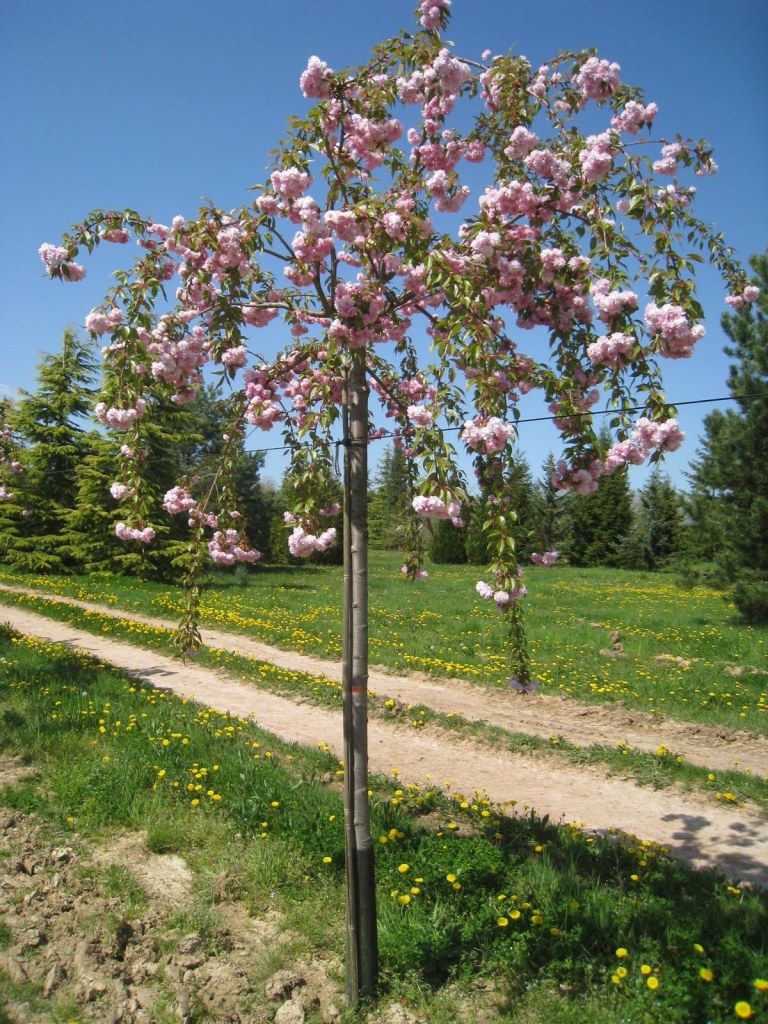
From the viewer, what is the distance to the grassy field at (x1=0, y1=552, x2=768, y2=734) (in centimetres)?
816

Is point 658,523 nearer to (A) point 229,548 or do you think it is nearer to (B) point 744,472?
(B) point 744,472

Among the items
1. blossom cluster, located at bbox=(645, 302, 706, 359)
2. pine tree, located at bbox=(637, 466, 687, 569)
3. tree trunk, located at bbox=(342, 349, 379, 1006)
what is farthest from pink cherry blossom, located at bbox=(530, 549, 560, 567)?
pine tree, located at bbox=(637, 466, 687, 569)

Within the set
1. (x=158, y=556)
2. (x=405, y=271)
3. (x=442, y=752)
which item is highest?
(x=405, y=271)

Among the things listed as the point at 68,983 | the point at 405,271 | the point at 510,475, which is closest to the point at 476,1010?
the point at 68,983

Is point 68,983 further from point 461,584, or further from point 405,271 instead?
point 461,584

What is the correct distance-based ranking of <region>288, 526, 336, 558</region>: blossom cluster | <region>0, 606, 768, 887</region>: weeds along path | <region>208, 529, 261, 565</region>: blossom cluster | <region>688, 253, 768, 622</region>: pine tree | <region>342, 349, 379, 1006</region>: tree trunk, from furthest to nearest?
<region>688, 253, 768, 622</region>: pine tree < <region>0, 606, 768, 887</region>: weeds along path < <region>208, 529, 261, 565</region>: blossom cluster < <region>342, 349, 379, 1006</region>: tree trunk < <region>288, 526, 336, 558</region>: blossom cluster

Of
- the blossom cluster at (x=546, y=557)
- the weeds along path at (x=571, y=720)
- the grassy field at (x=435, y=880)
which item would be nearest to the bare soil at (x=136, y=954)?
the grassy field at (x=435, y=880)

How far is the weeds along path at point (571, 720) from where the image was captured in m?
6.24

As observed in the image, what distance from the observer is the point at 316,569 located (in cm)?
2939

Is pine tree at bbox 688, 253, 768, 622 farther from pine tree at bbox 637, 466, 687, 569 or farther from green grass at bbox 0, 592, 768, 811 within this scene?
pine tree at bbox 637, 466, 687, 569

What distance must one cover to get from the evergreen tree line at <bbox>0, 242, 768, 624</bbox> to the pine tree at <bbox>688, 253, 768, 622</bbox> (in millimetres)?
24

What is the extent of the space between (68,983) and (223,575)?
Answer: 2156 centimetres

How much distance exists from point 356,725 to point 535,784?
10.3 feet

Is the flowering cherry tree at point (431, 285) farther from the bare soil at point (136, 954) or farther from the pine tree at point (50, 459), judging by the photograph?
the pine tree at point (50, 459)
